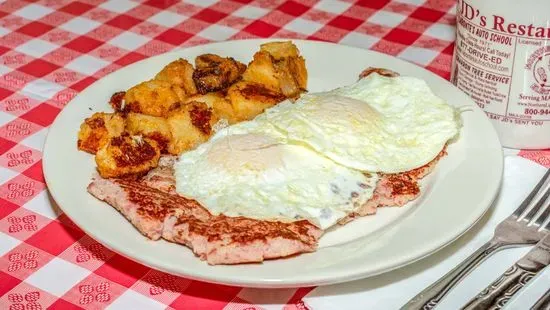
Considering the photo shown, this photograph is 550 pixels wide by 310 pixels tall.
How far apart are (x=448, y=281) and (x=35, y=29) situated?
69.7 inches

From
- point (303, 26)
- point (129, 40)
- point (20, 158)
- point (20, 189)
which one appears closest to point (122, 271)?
point (20, 189)

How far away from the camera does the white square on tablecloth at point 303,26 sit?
8.77 feet

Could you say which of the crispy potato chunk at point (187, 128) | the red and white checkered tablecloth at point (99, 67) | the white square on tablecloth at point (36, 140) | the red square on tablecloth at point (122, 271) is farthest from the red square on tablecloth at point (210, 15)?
the red square on tablecloth at point (122, 271)

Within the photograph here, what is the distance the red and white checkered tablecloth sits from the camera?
1601 millimetres

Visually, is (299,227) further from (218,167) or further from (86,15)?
(86,15)

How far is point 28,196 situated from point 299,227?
736mm

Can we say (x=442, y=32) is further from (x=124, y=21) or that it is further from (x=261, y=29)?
(x=124, y=21)

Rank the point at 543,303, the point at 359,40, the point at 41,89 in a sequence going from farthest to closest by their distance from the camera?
1. the point at 359,40
2. the point at 41,89
3. the point at 543,303

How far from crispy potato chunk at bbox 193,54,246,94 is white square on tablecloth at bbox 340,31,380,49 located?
59 centimetres

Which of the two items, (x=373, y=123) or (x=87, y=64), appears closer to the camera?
(x=373, y=123)

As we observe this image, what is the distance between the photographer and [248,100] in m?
1.93

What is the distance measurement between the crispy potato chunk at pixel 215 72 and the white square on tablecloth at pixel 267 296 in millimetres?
617

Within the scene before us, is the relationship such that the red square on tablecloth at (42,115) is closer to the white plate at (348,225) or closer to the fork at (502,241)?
the white plate at (348,225)

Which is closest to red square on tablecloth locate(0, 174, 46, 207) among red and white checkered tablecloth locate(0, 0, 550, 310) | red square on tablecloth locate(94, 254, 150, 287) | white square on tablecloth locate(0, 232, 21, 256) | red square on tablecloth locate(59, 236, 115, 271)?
red and white checkered tablecloth locate(0, 0, 550, 310)
